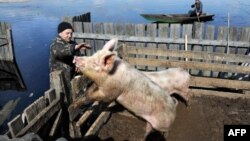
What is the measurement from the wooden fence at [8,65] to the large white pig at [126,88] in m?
7.37

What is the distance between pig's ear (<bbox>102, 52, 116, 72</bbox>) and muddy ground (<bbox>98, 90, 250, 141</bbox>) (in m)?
1.60

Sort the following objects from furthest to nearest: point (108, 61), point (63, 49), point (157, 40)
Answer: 1. point (157, 40)
2. point (63, 49)
3. point (108, 61)

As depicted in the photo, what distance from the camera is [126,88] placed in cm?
523

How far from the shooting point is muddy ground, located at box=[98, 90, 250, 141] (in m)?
6.27

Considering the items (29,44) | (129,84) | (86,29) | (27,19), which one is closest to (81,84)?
(129,84)

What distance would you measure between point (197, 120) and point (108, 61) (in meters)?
3.08

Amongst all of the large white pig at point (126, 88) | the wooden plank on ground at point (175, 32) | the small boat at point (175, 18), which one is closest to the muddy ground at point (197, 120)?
the large white pig at point (126, 88)

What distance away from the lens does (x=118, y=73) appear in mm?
5129

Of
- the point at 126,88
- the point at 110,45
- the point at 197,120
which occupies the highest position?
the point at 110,45

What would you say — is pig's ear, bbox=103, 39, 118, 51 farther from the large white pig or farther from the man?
the man

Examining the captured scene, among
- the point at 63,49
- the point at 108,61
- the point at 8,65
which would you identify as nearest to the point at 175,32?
the point at 63,49

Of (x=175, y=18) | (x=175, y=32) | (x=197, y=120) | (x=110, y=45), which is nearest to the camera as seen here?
(x=110, y=45)

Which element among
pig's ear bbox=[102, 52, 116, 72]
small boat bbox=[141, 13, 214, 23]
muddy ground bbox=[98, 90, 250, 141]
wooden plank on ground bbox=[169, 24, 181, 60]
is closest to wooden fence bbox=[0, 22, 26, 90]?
wooden plank on ground bbox=[169, 24, 181, 60]

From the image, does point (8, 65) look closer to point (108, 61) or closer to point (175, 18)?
point (108, 61)
